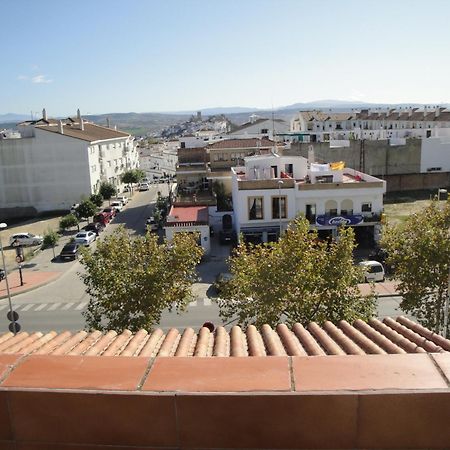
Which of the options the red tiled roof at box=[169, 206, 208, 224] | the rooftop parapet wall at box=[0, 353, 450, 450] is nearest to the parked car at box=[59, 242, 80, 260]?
the red tiled roof at box=[169, 206, 208, 224]

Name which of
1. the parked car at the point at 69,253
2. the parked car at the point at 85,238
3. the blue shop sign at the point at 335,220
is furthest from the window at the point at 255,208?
the parked car at the point at 85,238

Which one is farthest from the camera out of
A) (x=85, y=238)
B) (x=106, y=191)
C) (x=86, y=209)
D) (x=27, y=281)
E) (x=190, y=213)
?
(x=106, y=191)

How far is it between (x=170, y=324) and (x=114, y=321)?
9.13 meters

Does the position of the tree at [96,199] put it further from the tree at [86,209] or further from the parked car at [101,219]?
the tree at [86,209]

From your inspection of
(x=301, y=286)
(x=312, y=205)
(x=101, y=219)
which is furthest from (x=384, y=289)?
(x=101, y=219)

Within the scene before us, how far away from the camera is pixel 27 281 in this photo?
A: 32781 millimetres

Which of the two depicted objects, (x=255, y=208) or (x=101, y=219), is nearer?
(x=255, y=208)

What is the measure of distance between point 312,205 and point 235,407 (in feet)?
109

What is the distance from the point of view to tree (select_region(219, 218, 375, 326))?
13.2 m

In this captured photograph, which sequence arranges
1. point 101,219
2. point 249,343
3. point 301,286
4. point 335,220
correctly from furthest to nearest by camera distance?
point 101,219
point 335,220
point 301,286
point 249,343

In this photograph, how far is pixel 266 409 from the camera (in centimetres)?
322

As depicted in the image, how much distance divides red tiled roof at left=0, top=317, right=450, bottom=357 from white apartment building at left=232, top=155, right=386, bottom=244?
95.0 feet

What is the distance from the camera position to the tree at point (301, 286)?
43.3ft

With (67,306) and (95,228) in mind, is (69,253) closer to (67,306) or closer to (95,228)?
(95,228)
